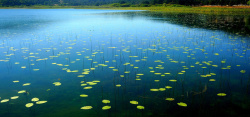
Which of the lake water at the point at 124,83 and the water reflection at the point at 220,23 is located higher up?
the water reflection at the point at 220,23

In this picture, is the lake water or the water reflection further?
the water reflection

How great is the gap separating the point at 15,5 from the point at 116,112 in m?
185

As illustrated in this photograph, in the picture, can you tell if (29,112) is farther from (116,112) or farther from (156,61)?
(156,61)

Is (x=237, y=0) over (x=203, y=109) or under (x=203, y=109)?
over

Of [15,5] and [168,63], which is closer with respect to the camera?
[168,63]

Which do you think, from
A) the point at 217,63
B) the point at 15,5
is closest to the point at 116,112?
the point at 217,63

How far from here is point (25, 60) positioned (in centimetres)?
963

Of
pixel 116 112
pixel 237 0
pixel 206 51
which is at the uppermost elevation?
pixel 237 0

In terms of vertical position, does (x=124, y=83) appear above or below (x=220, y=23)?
below

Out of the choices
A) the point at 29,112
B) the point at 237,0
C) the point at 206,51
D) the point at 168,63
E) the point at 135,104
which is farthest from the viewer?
the point at 237,0

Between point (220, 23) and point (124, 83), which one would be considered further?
point (220, 23)

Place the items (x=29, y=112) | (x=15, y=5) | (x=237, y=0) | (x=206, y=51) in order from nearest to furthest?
(x=29, y=112) → (x=206, y=51) → (x=237, y=0) → (x=15, y=5)

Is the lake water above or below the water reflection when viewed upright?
below

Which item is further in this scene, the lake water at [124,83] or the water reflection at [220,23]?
the water reflection at [220,23]
